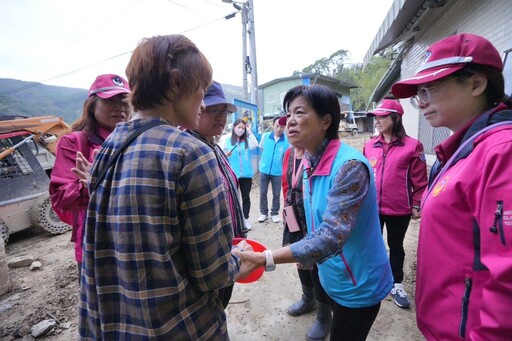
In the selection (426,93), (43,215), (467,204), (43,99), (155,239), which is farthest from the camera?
(43,99)

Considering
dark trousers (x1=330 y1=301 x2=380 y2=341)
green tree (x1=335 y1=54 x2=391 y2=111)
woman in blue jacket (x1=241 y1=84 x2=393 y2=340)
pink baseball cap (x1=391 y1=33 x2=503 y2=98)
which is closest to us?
pink baseball cap (x1=391 y1=33 x2=503 y2=98)

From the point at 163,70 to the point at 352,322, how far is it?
1676 millimetres

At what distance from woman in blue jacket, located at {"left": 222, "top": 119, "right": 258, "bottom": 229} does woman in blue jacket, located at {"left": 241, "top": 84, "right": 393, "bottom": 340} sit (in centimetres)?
375

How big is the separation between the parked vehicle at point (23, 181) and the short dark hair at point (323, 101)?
19.5ft

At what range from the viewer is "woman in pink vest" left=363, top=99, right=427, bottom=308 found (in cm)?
291

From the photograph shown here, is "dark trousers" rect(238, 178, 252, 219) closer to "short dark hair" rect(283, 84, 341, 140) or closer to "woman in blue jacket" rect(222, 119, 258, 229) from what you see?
"woman in blue jacket" rect(222, 119, 258, 229)

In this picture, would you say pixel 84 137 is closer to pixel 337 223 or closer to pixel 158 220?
pixel 158 220

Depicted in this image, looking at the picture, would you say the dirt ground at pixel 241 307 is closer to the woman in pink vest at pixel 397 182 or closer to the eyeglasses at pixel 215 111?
the woman in pink vest at pixel 397 182

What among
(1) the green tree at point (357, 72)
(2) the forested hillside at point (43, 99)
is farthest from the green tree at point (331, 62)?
(2) the forested hillside at point (43, 99)

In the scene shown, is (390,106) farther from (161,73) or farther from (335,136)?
(161,73)

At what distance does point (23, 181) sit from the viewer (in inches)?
212

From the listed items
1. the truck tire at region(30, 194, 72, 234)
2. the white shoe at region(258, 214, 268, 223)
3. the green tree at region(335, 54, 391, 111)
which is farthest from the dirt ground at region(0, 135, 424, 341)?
the green tree at region(335, 54, 391, 111)

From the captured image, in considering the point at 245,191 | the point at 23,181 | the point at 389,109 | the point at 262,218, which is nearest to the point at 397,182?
the point at 389,109

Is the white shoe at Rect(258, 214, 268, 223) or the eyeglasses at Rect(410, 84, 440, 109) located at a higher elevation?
the eyeglasses at Rect(410, 84, 440, 109)
